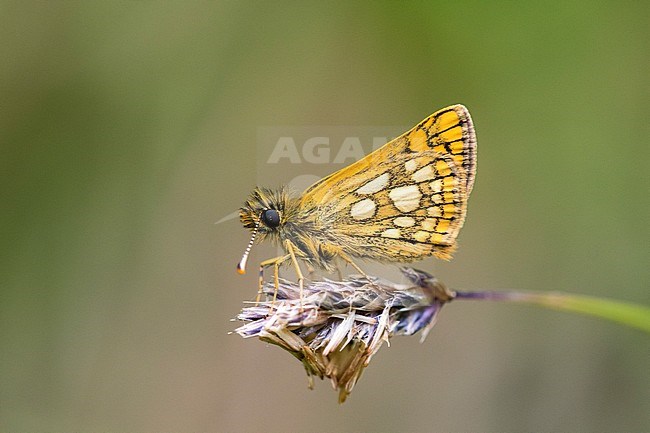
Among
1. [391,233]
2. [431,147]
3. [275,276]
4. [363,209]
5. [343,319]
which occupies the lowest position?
[343,319]

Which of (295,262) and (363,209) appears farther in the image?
(363,209)

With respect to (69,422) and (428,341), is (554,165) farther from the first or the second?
(69,422)

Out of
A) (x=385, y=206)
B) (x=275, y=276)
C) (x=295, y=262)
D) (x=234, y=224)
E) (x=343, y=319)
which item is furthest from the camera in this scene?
(x=234, y=224)

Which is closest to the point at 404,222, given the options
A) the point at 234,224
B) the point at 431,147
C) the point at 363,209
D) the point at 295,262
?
the point at 363,209

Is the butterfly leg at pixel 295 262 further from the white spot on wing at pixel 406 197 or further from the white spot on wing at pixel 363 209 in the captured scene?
the white spot on wing at pixel 406 197

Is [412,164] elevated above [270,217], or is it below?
above

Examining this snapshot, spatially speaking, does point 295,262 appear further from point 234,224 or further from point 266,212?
point 234,224

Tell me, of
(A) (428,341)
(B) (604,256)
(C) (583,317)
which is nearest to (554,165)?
(B) (604,256)

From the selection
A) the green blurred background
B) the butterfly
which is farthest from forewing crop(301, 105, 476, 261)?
the green blurred background
